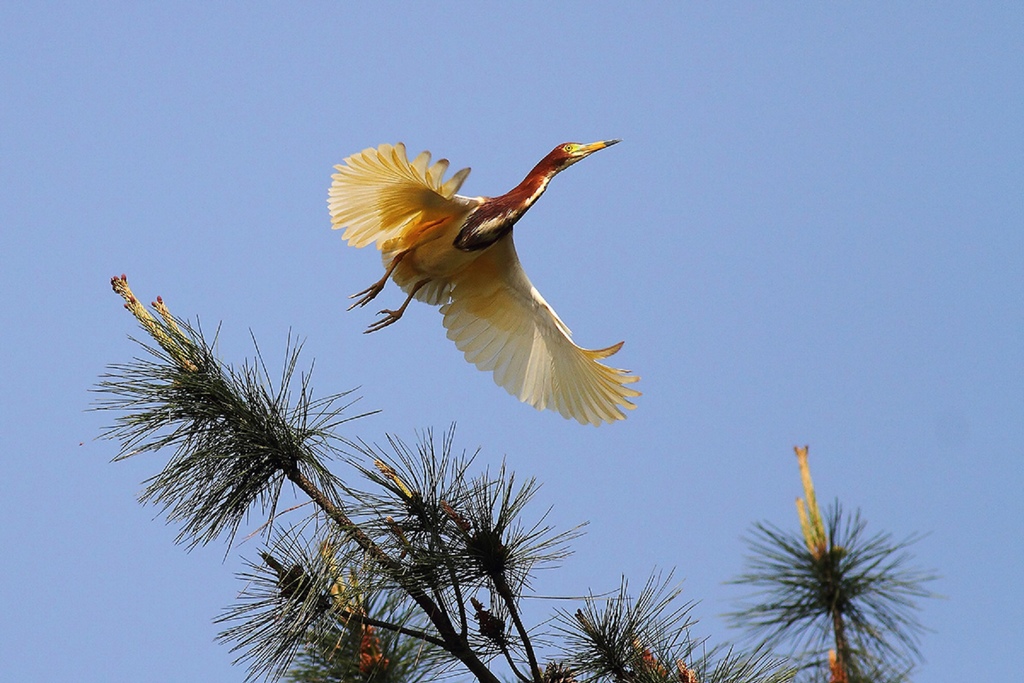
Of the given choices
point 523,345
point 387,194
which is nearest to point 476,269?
point 523,345

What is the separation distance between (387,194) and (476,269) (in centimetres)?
71

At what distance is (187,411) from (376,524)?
0.53 metres

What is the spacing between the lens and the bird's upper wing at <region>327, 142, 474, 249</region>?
4.46 meters

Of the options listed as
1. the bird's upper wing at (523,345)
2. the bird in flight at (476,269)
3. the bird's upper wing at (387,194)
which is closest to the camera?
the bird's upper wing at (387,194)

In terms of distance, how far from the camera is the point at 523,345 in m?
5.36

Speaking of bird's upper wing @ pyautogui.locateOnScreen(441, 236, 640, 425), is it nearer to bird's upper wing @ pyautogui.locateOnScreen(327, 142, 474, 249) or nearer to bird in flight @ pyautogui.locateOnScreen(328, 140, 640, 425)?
bird in flight @ pyautogui.locateOnScreen(328, 140, 640, 425)

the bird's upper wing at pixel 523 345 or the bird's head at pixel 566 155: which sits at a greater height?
the bird's head at pixel 566 155

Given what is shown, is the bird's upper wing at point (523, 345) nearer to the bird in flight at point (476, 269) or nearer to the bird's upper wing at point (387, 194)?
the bird in flight at point (476, 269)

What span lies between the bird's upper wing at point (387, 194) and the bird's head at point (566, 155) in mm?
453

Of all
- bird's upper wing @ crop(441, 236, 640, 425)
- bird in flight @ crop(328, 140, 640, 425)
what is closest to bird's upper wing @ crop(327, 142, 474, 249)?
bird in flight @ crop(328, 140, 640, 425)

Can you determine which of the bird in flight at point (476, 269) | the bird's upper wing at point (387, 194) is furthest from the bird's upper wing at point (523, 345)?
the bird's upper wing at point (387, 194)

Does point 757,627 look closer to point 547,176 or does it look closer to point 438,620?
point 438,620

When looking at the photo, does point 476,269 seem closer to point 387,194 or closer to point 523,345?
point 523,345

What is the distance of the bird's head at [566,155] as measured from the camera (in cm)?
503
